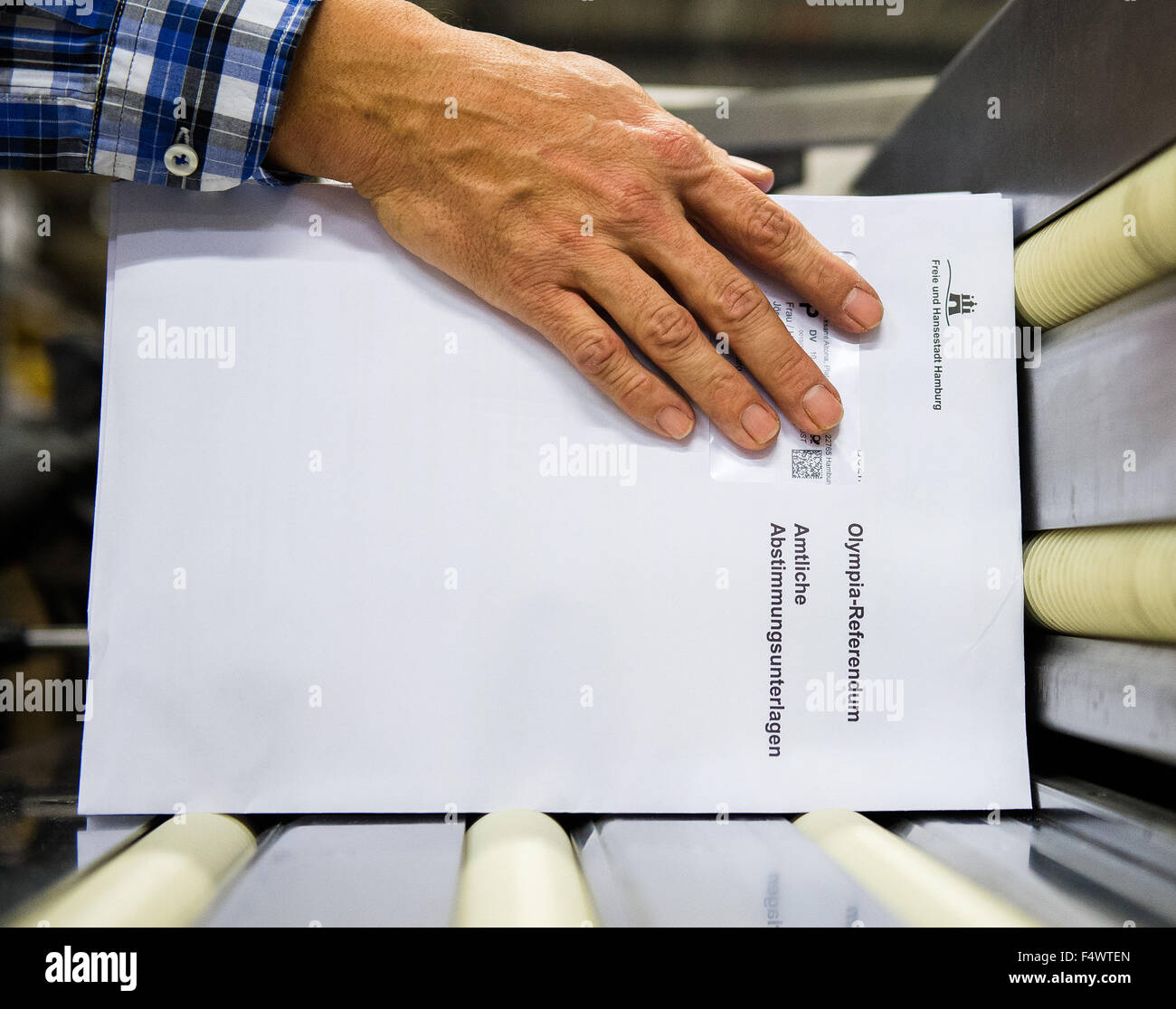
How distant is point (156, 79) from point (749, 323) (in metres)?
0.51

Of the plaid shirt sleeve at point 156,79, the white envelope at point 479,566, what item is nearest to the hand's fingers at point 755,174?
the white envelope at point 479,566

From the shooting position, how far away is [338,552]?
24.7 inches

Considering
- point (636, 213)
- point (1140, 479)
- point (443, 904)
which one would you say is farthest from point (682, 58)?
point (443, 904)

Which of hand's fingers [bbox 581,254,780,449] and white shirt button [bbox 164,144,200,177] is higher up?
white shirt button [bbox 164,144,200,177]

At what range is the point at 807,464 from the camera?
2.15 feet

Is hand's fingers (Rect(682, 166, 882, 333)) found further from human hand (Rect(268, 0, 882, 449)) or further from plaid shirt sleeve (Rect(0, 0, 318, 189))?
plaid shirt sleeve (Rect(0, 0, 318, 189))

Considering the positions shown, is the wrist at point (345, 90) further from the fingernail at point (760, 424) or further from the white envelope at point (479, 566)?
the fingernail at point (760, 424)

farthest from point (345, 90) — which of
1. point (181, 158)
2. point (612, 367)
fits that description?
point (612, 367)

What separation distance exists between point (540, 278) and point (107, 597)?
417mm

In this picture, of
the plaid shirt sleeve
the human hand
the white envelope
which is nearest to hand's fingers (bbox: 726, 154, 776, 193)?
the human hand

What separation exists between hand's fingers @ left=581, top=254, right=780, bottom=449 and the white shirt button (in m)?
0.32

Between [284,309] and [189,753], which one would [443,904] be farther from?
[284,309]

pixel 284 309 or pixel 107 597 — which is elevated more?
pixel 284 309

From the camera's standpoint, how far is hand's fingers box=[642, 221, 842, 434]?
661 mm
